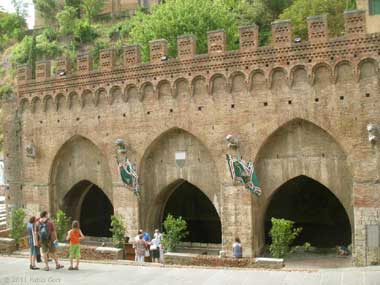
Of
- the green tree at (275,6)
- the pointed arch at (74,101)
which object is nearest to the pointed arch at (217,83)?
the pointed arch at (74,101)

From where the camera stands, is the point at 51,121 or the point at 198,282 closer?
the point at 198,282

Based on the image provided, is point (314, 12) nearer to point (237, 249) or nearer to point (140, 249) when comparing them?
point (237, 249)

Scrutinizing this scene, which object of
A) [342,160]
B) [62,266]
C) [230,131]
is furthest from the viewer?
[230,131]

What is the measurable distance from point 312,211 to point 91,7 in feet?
147

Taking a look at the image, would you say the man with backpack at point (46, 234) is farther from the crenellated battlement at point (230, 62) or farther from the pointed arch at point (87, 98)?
the pointed arch at point (87, 98)

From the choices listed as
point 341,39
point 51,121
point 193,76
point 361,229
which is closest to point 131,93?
point 193,76

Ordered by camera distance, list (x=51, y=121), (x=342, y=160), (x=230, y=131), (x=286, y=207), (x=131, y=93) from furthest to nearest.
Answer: (x=286, y=207), (x=51, y=121), (x=131, y=93), (x=230, y=131), (x=342, y=160)

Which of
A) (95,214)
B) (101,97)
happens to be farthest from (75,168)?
(101,97)

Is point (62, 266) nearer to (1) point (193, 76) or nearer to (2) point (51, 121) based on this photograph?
(1) point (193, 76)

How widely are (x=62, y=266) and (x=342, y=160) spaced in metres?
10.0

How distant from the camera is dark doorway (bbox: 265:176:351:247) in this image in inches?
992

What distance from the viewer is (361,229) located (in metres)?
17.4

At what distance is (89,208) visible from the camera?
2639 centimetres

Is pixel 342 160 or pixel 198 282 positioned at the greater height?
pixel 342 160
